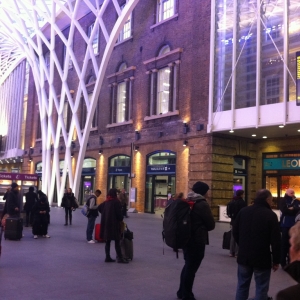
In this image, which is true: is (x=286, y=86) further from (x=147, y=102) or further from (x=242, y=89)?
(x=147, y=102)

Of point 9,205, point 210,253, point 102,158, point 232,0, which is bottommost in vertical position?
point 210,253

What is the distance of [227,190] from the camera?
22.3 metres

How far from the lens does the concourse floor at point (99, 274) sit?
6480 millimetres

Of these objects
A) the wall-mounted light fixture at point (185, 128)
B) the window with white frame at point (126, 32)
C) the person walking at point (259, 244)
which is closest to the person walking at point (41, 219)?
the person walking at point (259, 244)

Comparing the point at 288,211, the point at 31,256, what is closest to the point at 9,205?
the point at 31,256

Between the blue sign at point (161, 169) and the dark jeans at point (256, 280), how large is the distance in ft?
63.9

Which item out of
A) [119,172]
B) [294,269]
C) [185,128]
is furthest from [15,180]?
[294,269]

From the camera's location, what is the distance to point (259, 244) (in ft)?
16.2

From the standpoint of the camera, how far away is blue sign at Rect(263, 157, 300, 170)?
22078mm

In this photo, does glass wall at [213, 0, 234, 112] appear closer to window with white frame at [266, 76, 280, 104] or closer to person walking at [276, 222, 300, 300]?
window with white frame at [266, 76, 280, 104]

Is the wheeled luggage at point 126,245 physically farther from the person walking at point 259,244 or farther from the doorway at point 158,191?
the doorway at point 158,191

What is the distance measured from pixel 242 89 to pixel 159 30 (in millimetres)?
8534

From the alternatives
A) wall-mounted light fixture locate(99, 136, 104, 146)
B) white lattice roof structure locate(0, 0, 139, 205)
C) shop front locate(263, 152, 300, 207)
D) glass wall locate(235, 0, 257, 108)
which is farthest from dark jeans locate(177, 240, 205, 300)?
wall-mounted light fixture locate(99, 136, 104, 146)

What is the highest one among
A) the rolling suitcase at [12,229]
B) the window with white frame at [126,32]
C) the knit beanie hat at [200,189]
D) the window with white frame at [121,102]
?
the window with white frame at [126,32]
